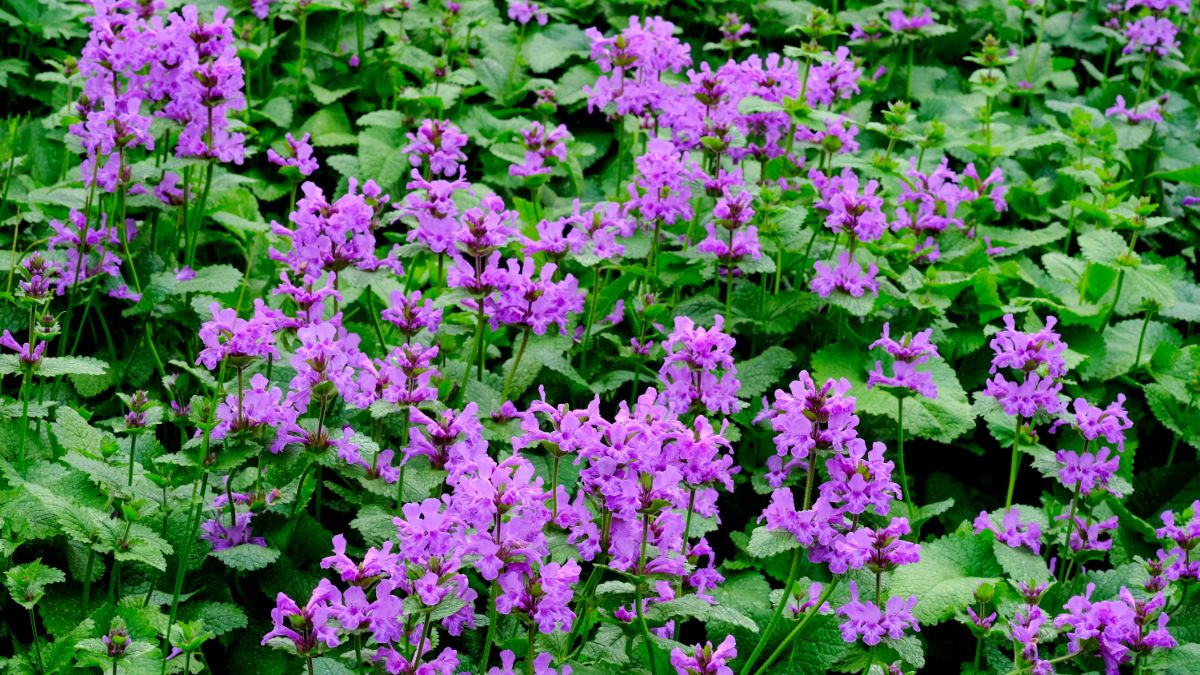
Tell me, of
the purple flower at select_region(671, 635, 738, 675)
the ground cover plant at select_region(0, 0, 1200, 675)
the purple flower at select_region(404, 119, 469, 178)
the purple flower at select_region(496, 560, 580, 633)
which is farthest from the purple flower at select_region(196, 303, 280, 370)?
the purple flower at select_region(671, 635, 738, 675)

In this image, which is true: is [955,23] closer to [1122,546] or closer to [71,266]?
[1122,546]

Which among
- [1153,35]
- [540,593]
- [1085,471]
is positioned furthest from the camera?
[1153,35]

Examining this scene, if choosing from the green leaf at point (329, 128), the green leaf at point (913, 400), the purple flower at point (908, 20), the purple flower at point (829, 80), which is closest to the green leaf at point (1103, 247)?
the green leaf at point (913, 400)

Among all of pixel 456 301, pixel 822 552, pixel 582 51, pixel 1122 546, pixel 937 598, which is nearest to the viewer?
pixel 822 552

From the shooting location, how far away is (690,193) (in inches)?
145

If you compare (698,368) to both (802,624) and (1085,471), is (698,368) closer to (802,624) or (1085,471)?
(802,624)

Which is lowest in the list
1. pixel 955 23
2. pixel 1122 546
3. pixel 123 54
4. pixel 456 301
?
pixel 1122 546

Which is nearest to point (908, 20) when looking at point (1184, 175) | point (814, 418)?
point (1184, 175)

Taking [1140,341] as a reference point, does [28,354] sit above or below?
above

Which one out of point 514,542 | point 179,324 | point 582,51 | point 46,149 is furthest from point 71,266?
point 582,51

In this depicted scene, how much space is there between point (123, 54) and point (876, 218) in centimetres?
207

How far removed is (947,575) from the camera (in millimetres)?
3232

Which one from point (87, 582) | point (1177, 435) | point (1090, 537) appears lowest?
point (1177, 435)

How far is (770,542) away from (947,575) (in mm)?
999
